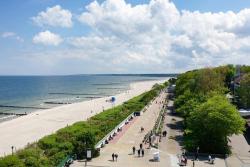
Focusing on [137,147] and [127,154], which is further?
[137,147]

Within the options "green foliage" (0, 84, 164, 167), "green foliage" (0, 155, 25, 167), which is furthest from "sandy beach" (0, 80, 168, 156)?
"green foliage" (0, 155, 25, 167)

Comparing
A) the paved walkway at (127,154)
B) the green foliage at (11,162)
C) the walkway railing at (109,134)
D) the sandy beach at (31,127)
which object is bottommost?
the sandy beach at (31,127)

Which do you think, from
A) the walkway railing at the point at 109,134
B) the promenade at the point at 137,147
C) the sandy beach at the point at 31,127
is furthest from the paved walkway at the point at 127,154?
the sandy beach at the point at 31,127

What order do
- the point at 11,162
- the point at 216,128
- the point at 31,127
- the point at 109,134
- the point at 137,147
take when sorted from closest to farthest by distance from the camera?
1. the point at 11,162
2. the point at 216,128
3. the point at 137,147
4. the point at 109,134
5. the point at 31,127

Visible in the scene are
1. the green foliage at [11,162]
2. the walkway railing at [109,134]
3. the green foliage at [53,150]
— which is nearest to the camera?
the green foliage at [11,162]

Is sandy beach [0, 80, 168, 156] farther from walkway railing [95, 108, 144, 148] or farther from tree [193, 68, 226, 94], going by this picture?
tree [193, 68, 226, 94]

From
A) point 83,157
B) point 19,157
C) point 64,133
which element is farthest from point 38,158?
point 64,133

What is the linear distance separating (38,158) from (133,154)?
10537 millimetres

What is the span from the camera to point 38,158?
113 ft

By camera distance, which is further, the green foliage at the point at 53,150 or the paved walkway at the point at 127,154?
the paved walkway at the point at 127,154

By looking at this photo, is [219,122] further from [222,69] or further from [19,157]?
[222,69]

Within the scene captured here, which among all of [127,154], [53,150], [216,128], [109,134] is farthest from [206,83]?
[53,150]

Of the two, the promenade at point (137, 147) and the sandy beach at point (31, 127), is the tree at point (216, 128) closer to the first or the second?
the promenade at point (137, 147)

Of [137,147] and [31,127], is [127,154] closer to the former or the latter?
[137,147]
